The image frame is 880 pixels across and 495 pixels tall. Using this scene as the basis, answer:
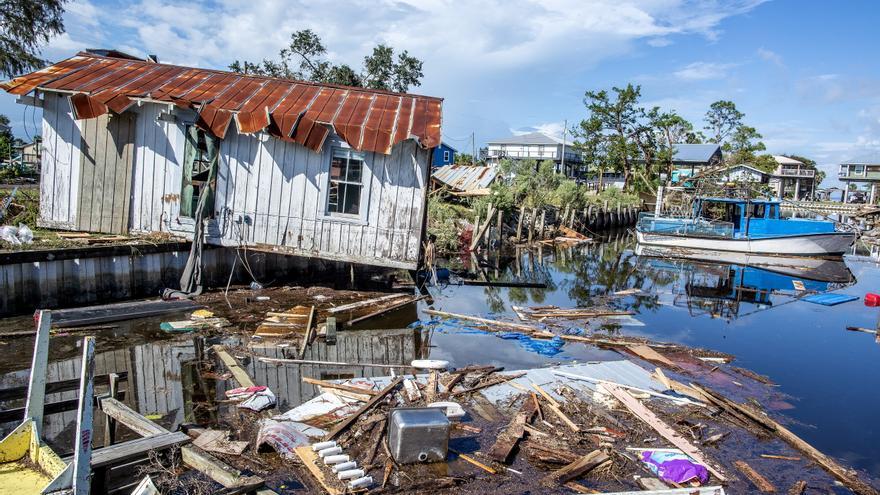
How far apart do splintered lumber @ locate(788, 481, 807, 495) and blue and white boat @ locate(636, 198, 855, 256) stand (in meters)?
Answer: 22.9

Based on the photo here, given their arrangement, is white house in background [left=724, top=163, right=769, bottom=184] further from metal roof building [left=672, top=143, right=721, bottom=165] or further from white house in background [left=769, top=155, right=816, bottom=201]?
white house in background [left=769, top=155, right=816, bottom=201]

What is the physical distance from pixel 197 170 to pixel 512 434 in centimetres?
1052

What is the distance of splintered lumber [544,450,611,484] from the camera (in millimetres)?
6027

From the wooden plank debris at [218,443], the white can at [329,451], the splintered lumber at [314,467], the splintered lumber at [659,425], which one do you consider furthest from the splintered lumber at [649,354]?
the wooden plank debris at [218,443]

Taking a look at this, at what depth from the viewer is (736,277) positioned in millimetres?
21828

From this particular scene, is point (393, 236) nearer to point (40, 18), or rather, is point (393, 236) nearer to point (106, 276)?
point (106, 276)

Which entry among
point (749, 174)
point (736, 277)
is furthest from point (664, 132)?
point (736, 277)

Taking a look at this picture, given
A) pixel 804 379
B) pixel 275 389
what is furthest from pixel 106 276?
pixel 804 379

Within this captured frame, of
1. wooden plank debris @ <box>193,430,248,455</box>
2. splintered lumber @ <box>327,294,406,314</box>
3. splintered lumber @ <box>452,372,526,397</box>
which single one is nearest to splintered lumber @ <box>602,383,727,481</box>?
splintered lumber @ <box>452,372,526,397</box>

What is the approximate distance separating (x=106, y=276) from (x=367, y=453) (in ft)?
28.7

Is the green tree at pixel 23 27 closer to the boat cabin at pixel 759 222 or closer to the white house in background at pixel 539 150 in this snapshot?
the boat cabin at pixel 759 222

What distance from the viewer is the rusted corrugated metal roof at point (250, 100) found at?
12.7 m

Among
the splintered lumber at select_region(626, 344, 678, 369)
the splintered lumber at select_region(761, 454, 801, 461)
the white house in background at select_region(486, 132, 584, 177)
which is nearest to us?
the splintered lumber at select_region(761, 454, 801, 461)

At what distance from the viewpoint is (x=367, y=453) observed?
6207 mm
